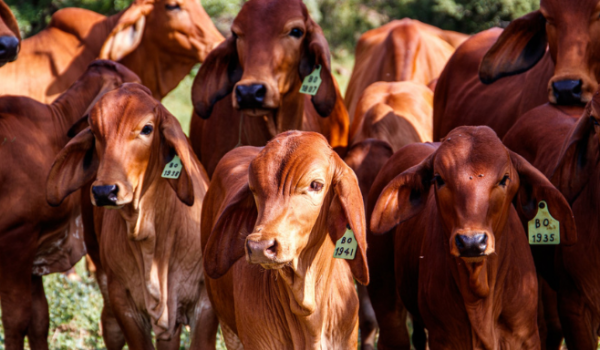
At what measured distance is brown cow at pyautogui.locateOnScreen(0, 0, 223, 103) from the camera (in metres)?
8.62

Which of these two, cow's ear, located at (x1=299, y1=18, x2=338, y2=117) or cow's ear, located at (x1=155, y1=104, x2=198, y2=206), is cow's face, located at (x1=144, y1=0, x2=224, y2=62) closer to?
cow's ear, located at (x1=299, y1=18, x2=338, y2=117)

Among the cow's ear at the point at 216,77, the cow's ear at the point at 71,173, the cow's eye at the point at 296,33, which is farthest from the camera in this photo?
the cow's ear at the point at 216,77

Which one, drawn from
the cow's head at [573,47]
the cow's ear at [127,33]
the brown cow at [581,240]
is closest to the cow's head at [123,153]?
the brown cow at [581,240]

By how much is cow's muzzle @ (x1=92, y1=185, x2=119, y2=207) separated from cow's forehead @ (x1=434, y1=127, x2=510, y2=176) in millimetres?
1752

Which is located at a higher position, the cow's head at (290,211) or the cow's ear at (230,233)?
the cow's head at (290,211)

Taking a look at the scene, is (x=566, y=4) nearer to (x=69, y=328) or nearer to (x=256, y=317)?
(x=256, y=317)

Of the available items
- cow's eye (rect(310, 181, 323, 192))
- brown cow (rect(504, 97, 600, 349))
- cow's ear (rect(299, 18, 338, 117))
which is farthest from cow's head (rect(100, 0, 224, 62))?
cow's eye (rect(310, 181, 323, 192))

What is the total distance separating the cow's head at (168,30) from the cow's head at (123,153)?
3216mm

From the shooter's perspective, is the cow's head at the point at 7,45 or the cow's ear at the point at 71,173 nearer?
the cow's ear at the point at 71,173

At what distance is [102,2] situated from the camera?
1388cm

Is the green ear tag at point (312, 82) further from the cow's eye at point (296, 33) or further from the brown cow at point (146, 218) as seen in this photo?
the brown cow at point (146, 218)

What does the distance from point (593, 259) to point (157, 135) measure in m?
2.60

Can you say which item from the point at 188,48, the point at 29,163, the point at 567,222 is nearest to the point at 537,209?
the point at 567,222

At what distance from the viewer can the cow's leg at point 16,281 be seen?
6262 mm
